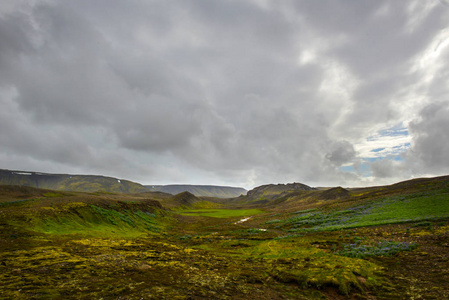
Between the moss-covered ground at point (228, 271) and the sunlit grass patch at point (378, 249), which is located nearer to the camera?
the moss-covered ground at point (228, 271)

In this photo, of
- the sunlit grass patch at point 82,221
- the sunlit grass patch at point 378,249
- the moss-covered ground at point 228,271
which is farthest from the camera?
the sunlit grass patch at point 82,221

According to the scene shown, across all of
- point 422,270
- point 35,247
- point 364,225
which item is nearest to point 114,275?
point 35,247

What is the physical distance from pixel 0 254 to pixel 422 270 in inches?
1185

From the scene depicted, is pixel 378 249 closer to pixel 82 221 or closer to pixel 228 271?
pixel 228 271

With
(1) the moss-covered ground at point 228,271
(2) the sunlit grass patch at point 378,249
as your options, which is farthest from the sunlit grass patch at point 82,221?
(2) the sunlit grass patch at point 378,249

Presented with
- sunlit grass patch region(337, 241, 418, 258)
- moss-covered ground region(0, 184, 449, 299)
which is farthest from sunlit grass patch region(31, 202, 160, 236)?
sunlit grass patch region(337, 241, 418, 258)

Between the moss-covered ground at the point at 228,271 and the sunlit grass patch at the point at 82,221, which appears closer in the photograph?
the moss-covered ground at the point at 228,271

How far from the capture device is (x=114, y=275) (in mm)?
11922

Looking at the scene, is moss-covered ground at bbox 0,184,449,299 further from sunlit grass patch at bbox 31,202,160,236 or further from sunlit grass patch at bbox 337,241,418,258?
sunlit grass patch at bbox 31,202,160,236

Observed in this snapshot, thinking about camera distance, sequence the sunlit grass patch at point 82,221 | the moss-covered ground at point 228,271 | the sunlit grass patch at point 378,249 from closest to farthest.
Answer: the moss-covered ground at point 228,271, the sunlit grass patch at point 378,249, the sunlit grass patch at point 82,221

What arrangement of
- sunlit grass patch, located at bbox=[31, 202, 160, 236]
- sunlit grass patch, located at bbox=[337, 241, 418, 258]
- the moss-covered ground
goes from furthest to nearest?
sunlit grass patch, located at bbox=[31, 202, 160, 236], sunlit grass patch, located at bbox=[337, 241, 418, 258], the moss-covered ground

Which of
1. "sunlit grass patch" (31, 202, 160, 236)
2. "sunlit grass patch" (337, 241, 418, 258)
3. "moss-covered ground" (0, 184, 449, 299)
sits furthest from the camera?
"sunlit grass patch" (31, 202, 160, 236)

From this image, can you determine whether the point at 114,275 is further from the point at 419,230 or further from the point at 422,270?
the point at 419,230

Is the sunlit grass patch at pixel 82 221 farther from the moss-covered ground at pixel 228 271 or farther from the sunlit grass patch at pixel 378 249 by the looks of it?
the sunlit grass patch at pixel 378 249
